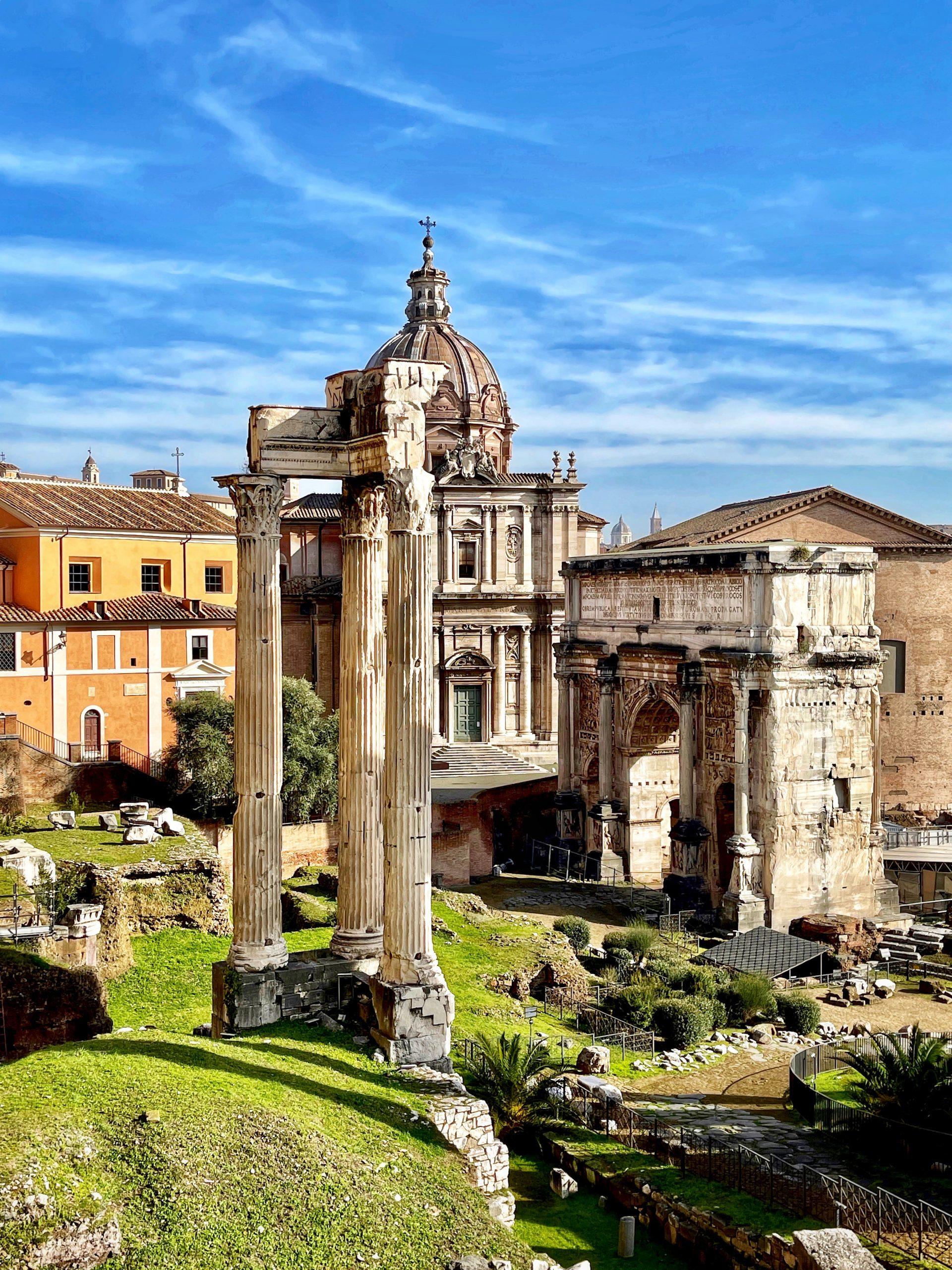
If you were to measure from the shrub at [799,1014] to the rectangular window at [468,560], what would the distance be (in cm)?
2261

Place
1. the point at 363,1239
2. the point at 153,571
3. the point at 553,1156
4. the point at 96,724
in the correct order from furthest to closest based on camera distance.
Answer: the point at 153,571 → the point at 96,724 → the point at 553,1156 → the point at 363,1239

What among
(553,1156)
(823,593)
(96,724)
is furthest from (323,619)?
(553,1156)

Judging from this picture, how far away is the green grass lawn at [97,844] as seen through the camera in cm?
2036

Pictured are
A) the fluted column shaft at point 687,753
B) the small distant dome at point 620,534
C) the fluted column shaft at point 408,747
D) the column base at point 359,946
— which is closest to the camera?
the fluted column shaft at point 408,747

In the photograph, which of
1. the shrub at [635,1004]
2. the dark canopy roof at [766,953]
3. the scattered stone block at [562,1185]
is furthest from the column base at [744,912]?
the scattered stone block at [562,1185]

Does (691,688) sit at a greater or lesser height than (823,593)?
lesser

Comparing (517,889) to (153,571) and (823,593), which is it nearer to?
(823,593)

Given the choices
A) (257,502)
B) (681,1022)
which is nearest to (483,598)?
(681,1022)

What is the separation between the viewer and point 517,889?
29.7 meters

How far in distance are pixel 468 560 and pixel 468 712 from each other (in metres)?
5.23

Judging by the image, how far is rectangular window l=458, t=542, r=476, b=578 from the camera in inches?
1603

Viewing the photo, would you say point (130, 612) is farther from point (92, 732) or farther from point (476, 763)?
point (476, 763)

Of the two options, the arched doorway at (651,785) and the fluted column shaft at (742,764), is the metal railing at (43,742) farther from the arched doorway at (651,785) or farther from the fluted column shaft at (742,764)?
the fluted column shaft at (742,764)

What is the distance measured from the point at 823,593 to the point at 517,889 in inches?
410
